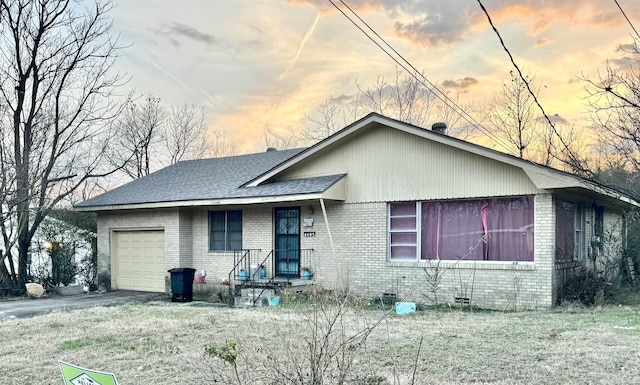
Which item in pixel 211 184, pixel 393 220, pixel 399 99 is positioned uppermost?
pixel 399 99

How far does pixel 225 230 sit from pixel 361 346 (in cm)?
1008

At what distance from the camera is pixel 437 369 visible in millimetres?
6312

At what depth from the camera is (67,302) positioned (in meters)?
15.7

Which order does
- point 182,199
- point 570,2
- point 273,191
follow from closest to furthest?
point 570,2
point 273,191
point 182,199

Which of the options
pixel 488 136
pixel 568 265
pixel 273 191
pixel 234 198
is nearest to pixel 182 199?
pixel 234 198

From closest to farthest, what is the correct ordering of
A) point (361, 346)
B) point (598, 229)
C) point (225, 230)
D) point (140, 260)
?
1. point (361, 346)
2. point (598, 229)
3. point (225, 230)
4. point (140, 260)

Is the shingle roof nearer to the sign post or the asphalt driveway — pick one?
the asphalt driveway

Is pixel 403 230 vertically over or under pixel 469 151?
under

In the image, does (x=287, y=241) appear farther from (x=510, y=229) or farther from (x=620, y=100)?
(x=620, y=100)

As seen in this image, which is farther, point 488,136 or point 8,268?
point 488,136

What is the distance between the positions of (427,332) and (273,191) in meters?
6.88

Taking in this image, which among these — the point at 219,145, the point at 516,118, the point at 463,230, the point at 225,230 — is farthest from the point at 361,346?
the point at 219,145

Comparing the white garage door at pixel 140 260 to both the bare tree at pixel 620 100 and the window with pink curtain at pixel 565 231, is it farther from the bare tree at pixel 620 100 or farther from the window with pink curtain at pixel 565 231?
the bare tree at pixel 620 100

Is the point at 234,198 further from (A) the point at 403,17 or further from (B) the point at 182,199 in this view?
(A) the point at 403,17
